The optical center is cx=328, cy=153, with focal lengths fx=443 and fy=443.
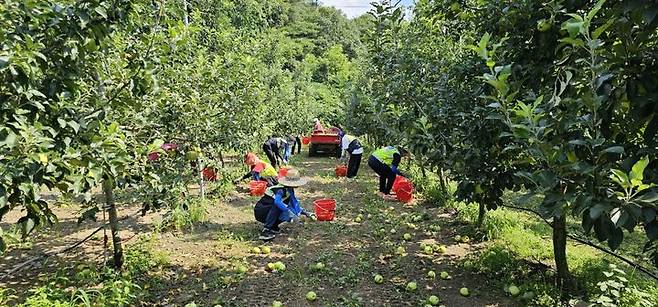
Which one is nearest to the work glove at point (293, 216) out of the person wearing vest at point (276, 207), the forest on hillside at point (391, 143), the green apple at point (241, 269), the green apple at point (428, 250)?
the person wearing vest at point (276, 207)

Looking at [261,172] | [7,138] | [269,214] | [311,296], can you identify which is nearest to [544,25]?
[7,138]

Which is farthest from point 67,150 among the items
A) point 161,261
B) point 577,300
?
point 577,300

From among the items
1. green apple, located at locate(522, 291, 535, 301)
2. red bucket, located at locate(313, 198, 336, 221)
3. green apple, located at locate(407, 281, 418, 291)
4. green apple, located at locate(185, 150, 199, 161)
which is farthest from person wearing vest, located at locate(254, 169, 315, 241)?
green apple, located at locate(522, 291, 535, 301)

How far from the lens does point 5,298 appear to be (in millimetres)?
4766

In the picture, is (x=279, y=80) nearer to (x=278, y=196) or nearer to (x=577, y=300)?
(x=278, y=196)

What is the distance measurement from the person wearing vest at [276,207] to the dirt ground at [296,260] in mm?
226

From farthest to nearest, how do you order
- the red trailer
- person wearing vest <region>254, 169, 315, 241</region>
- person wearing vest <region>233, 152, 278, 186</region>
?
1. the red trailer
2. person wearing vest <region>233, 152, 278, 186</region>
3. person wearing vest <region>254, 169, 315, 241</region>

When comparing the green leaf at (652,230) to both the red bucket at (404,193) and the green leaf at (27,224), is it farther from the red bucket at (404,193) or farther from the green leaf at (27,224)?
the red bucket at (404,193)

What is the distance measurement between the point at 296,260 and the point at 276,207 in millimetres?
1169

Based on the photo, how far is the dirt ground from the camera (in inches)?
202

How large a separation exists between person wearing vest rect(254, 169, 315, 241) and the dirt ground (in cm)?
23

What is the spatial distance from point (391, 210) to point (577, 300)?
5009mm

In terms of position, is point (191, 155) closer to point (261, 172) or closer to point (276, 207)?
point (276, 207)

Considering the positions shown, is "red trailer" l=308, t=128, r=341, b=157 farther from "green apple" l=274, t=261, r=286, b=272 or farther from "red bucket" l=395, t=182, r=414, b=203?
"green apple" l=274, t=261, r=286, b=272
